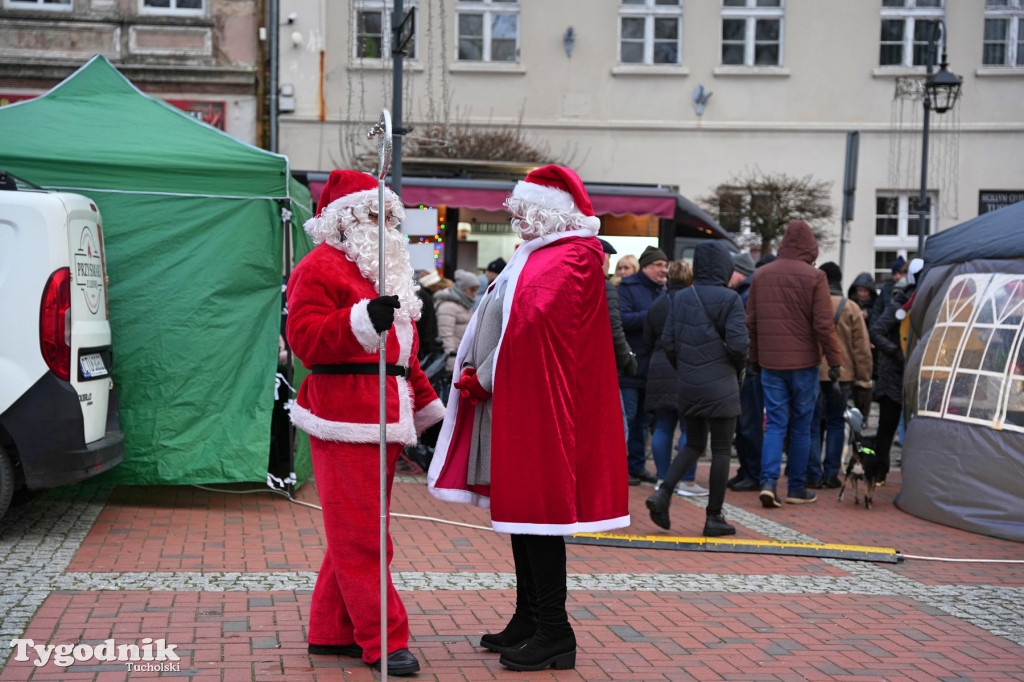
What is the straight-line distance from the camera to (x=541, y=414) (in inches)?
165

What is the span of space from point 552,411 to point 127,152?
4.56m

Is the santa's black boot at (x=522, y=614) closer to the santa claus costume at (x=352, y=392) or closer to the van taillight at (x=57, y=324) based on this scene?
the santa claus costume at (x=352, y=392)

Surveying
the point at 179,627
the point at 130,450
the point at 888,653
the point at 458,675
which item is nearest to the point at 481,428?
→ the point at 458,675

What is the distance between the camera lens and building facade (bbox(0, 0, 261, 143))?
19750 mm

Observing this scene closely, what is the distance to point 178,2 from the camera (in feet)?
66.3

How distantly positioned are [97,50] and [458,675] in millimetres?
18298

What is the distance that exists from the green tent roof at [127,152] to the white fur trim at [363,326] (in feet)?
12.6

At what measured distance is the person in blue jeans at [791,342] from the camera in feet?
27.8

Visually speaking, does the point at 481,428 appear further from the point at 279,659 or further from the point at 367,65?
the point at 367,65

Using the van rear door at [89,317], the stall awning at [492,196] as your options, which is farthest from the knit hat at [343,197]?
the stall awning at [492,196]

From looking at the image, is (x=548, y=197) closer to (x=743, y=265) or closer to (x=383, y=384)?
(x=383, y=384)

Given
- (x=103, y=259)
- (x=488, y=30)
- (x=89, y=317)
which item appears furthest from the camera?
(x=488, y=30)

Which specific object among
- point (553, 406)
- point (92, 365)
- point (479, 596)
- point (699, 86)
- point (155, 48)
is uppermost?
point (155, 48)

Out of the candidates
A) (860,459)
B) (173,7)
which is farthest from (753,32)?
(860,459)
